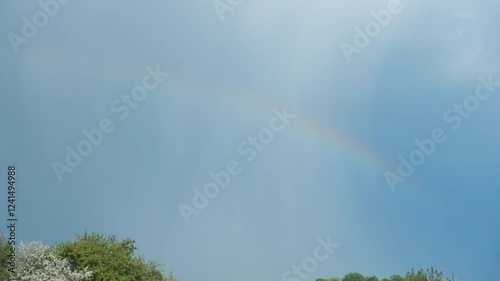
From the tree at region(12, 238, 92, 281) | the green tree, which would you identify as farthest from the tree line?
the green tree

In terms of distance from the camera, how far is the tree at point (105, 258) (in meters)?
35.5

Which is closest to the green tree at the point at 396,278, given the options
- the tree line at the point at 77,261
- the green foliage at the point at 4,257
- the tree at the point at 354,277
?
the tree at the point at 354,277

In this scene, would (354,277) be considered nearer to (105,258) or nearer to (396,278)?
(396,278)

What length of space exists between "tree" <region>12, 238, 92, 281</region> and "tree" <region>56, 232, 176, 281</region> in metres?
0.50

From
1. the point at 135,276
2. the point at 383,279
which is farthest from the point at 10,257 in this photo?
the point at 383,279

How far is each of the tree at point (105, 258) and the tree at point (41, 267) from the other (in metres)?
0.50

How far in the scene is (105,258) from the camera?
35.9 m

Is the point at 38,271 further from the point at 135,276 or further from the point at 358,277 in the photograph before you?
the point at 358,277

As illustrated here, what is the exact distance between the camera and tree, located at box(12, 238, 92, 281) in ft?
113

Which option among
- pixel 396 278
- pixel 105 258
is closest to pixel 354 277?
pixel 396 278

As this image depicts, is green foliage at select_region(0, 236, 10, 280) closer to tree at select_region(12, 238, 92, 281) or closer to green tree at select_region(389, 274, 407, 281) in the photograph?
tree at select_region(12, 238, 92, 281)

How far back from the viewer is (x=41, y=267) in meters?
35.0

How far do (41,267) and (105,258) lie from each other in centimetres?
312

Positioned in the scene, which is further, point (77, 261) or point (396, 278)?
point (396, 278)
